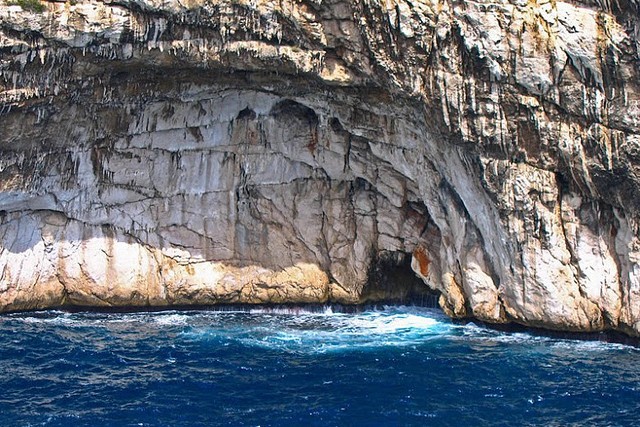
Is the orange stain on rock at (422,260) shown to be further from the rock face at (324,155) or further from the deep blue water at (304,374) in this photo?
the deep blue water at (304,374)

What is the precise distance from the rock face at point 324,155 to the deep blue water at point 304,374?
10.7 ft

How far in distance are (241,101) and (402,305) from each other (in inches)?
631

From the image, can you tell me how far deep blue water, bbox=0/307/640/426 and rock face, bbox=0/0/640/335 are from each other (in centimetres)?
325

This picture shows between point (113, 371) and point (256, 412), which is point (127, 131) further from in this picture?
point (256, 412)

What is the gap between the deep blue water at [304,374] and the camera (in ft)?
120

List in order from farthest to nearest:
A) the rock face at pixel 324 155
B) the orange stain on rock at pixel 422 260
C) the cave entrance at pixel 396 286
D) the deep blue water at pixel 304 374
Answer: the cave entrance at pixel 396 286, the orange stain on rock at pixel 422 260, the rock face at pixel 324 155, the deep blue water at pixel 304 374

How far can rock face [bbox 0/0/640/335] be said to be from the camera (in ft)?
138

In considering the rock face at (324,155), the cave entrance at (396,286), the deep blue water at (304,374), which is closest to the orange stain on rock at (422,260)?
the rock face at (324,155)

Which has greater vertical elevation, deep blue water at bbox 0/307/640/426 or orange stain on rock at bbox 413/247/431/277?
orange stain on rock at bbox 413/247/431/277

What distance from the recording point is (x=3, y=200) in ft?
169

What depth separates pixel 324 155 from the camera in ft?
173

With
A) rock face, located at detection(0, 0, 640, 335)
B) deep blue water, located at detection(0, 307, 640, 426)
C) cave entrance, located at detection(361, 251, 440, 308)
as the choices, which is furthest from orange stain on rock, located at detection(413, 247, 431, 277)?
deep blue water, located at detection(0, 307, 640, 426)

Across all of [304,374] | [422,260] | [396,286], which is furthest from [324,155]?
[304,374]

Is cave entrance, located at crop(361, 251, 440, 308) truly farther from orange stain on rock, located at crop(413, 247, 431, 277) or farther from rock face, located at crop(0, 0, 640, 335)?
orange stain on rock, located at crop(413, 247, 431, 277)
